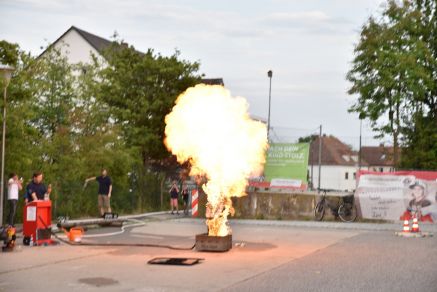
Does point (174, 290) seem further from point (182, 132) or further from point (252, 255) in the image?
point (182, 132)

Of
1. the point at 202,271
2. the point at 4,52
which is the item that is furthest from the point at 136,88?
the point at 202,271

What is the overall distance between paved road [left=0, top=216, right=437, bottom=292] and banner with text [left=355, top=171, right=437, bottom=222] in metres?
8.85

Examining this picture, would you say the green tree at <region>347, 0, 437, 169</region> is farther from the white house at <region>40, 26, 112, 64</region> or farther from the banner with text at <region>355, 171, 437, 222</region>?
the white house at <region>40, 26, 112, 64</region>

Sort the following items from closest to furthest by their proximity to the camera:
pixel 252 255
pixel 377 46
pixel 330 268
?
pixel 330 268, pixel 252 255, pixel 377 46

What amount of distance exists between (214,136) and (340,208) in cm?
1369

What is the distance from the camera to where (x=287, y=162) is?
35031mm

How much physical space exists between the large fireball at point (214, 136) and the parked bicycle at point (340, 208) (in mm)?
12714

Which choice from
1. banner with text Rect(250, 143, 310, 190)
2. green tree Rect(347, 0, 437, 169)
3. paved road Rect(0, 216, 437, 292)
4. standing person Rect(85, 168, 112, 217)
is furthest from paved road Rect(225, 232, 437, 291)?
green tree Rect(347, 0, 437, 169)

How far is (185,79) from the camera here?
1716 inches

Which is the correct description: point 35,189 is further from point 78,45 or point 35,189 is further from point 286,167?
point 78,45

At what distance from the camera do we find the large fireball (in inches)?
750

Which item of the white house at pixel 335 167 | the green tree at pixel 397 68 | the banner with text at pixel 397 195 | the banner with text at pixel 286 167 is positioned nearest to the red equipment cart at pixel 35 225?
the banner with text at pixel 397 195

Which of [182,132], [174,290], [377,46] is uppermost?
[377,46]

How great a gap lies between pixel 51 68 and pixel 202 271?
24.1 metres
